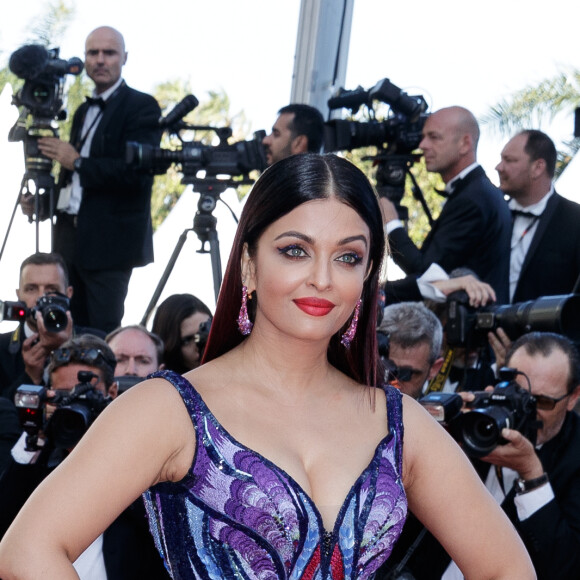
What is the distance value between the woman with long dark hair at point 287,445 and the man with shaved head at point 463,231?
2.37 metres

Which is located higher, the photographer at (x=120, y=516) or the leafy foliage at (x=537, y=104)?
the leafy foliage at (x=537, y=104)

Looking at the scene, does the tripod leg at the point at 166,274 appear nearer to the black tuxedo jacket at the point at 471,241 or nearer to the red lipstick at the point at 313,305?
the black tuxedo jacket at the point at 471,241

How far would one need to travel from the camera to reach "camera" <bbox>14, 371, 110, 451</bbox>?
336 centimetres

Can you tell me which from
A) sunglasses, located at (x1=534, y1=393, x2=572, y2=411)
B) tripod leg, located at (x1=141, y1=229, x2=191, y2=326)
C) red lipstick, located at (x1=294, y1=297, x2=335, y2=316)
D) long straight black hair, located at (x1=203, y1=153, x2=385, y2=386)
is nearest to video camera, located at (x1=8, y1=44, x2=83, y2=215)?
tripod leg, located at (x1=141, y1=229, x2=191, y2=326)

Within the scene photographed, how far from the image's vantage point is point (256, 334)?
2188mm

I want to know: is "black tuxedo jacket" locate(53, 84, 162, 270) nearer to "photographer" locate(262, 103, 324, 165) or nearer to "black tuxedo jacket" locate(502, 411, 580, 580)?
"photographer" locate(262, 103, 324, 165)

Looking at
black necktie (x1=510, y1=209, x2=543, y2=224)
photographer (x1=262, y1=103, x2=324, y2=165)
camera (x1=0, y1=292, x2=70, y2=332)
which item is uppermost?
photographer (x1=262, y1=103, x2=324, y2=165)

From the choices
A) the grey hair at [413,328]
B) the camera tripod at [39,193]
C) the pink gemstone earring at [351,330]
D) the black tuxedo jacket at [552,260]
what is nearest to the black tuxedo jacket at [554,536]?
the grey hair at [413,328]

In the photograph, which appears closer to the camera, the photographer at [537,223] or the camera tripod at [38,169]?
the photographer at [537,223]

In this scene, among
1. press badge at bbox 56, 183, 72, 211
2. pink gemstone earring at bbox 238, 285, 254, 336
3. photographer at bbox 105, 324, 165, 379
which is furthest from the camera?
press badge at bbox 56, 183, 72, 211

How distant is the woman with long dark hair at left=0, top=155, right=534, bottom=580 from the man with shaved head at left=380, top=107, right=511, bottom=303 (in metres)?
2.37

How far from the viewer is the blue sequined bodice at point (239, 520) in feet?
6.62

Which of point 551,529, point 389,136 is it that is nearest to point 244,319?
point 551,529

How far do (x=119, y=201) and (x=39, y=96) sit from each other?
0.60m
